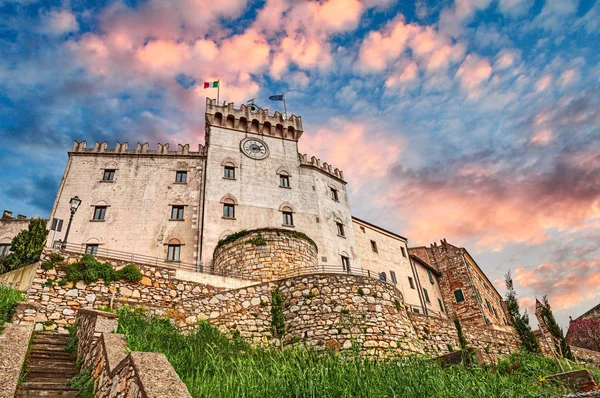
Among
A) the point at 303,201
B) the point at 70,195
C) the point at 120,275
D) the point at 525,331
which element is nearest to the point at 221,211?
the point at 303,201

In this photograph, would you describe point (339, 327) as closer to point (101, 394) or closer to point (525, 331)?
point (101, 394)

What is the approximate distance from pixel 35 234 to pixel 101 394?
19.6 m

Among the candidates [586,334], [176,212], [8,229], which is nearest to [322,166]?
[176,212]

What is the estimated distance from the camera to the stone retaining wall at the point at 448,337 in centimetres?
1750

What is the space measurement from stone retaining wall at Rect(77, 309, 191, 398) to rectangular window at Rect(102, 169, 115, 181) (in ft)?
68.6

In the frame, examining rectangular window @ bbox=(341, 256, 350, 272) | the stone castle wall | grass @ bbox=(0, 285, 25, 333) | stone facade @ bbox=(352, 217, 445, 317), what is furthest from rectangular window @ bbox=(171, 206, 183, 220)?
stone facade @ bbox=(352, 217, 445, 317)

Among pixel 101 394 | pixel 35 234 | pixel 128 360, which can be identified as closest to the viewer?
pixel 128 360

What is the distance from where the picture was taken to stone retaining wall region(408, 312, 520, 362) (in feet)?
57.4

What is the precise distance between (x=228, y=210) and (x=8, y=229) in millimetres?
16704

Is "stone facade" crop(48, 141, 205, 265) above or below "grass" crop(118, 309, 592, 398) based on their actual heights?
above

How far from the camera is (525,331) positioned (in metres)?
26.1

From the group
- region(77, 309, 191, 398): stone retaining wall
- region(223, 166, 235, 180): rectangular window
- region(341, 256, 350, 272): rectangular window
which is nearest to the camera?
region(77, 309, 191, 398): stone retaining wall

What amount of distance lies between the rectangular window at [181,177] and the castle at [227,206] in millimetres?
74

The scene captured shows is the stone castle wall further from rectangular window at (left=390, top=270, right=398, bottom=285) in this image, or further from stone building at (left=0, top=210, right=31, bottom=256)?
stone building at (left=0, top=210, right=31, bottom=256)
